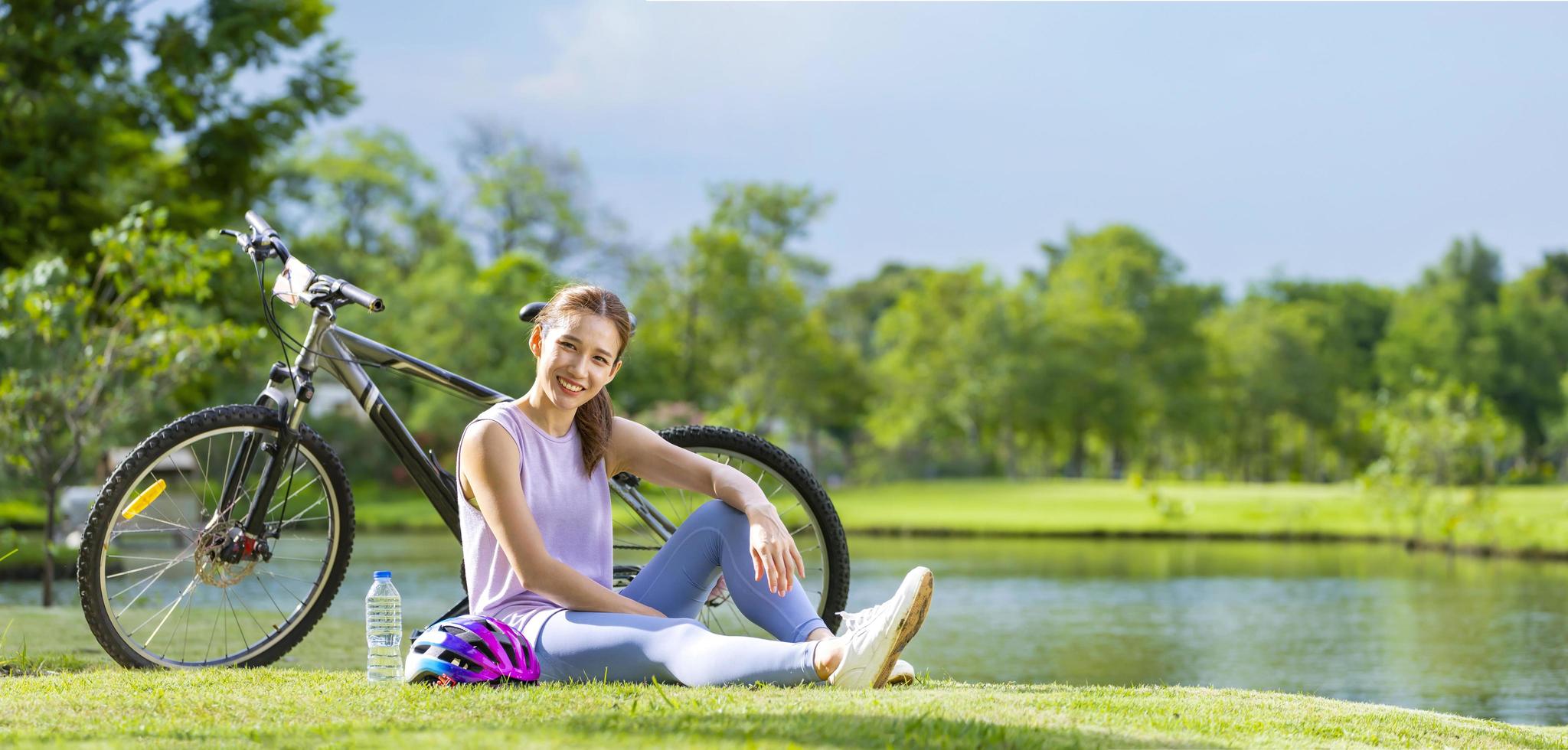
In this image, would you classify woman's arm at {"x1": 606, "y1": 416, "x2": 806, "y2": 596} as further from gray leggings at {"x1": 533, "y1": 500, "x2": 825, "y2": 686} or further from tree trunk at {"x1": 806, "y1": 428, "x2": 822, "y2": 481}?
tree trunk at {"x1": 806, "y1": 428, "x2": 822, "y2": 481}

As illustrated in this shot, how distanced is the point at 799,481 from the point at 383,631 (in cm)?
126

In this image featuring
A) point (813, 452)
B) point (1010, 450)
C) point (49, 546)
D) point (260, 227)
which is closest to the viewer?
point (260, 227)

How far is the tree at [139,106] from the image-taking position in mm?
12375

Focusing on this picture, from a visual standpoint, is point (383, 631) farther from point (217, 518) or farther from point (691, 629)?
point (691, 629)

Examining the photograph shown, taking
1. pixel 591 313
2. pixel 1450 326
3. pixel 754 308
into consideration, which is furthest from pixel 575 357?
pixel 1450 326

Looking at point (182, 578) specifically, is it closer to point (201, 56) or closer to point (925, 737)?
point (201, 56)

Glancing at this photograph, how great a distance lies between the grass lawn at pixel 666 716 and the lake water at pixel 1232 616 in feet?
17.3

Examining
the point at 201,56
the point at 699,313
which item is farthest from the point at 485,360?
the point at 201,56

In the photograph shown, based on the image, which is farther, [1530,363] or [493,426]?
[1530,363]

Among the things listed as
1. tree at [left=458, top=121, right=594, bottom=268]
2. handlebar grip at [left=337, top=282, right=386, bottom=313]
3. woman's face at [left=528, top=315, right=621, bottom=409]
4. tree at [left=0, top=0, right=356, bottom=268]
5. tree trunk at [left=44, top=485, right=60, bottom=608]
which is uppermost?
tree at [left=458, top=121, right=594, bottom=268]

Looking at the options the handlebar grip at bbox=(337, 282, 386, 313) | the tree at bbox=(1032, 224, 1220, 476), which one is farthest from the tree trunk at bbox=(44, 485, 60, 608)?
the tree at bbox=(1032, 224, 1220, 476)

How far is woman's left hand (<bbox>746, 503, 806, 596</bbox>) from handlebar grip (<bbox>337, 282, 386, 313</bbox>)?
1300 mm

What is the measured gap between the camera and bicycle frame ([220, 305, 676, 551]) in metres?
4.38

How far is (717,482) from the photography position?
376cm
